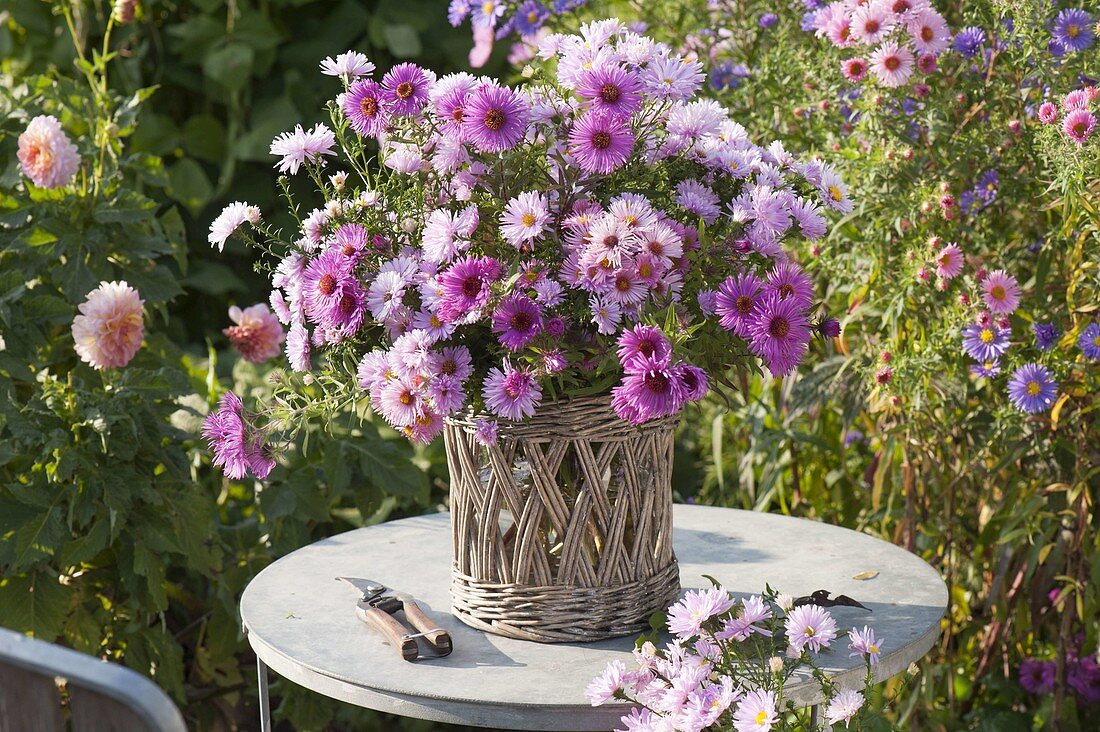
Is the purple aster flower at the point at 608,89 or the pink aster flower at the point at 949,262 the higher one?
the purple aster flower at the point at 608,89

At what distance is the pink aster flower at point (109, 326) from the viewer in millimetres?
1893

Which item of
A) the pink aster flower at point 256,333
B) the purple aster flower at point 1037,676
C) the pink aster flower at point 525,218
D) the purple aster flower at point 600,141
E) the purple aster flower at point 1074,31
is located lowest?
the purple aster flower at point 1037,676

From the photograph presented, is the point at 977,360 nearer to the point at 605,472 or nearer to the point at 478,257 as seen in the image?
the point at 605,472

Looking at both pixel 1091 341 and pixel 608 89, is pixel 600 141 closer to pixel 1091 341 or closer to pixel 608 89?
pixel 608 89

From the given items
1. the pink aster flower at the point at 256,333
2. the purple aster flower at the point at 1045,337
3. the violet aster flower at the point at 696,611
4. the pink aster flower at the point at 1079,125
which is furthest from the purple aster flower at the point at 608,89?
the pink aster flower at the point at 256,333

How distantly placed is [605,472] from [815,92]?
108 centimetres

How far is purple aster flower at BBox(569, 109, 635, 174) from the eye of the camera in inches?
45.3

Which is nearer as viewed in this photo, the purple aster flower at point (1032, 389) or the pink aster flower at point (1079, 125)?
the pink aster flower at point (1079, 125)

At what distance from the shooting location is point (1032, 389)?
1814 mm

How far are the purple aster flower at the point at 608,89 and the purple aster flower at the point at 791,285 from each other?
0.69 feet

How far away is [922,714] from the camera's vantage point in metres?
2.21

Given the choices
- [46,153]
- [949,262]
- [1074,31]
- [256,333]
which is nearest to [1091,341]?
[949,262]

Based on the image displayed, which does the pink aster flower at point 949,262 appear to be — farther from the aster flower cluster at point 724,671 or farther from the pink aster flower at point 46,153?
the pink aster flower at point 46,153

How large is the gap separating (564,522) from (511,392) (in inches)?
7.4
